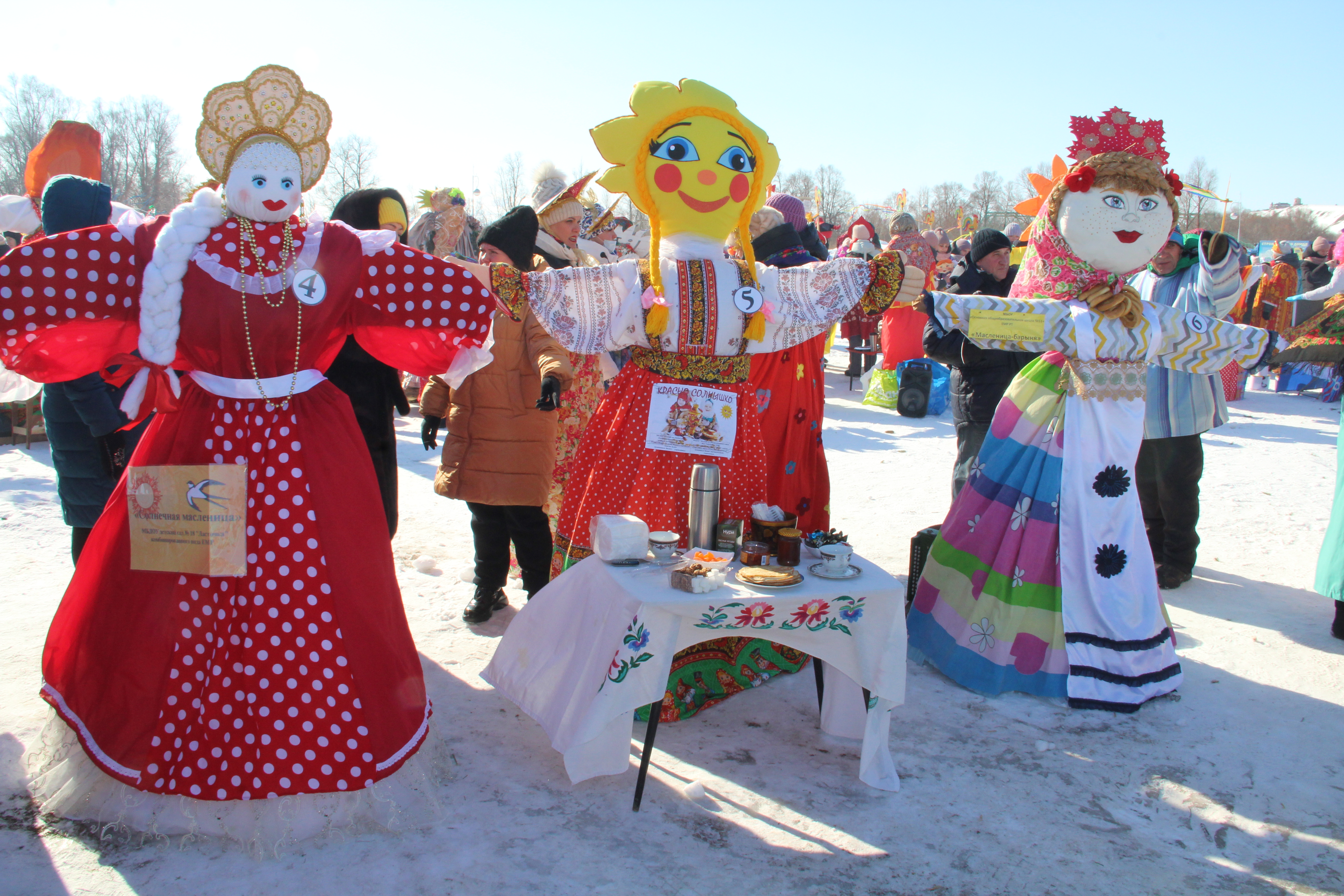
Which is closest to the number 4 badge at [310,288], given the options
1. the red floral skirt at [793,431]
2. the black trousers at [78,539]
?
the black trousers at [78,539]

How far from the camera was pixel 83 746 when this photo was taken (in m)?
2.30

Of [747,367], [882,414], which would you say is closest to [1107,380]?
[747,367]

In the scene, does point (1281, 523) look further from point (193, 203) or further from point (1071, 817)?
Answer: point (193, 203)

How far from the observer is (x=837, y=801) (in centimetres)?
264

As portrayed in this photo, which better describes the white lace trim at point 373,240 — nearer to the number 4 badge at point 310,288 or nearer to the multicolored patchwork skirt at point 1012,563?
the number 4 badge at point 310,288

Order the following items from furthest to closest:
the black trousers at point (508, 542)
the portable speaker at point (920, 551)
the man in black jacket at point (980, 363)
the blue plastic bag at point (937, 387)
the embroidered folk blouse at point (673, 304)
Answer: the blue plastic bag at point (937, 387) < the man in black jacket at point (980, 363) < the portable speaker at point (920, 551) < the black trousers at point (508, 542) < the embroidered folk blouse at point (673, 304)

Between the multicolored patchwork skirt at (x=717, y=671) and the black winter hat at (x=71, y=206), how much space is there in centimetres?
249

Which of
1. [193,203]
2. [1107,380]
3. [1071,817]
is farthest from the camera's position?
[1107,380]

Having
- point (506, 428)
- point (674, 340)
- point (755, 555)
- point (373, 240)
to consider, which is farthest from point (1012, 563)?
point (373, 240)

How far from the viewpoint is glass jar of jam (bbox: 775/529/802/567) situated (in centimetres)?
273

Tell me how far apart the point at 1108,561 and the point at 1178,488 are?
1.82 m

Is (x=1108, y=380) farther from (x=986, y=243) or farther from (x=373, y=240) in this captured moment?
(x=373, y=240)

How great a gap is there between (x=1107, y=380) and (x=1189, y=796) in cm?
151

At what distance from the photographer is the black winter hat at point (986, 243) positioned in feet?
13.7
